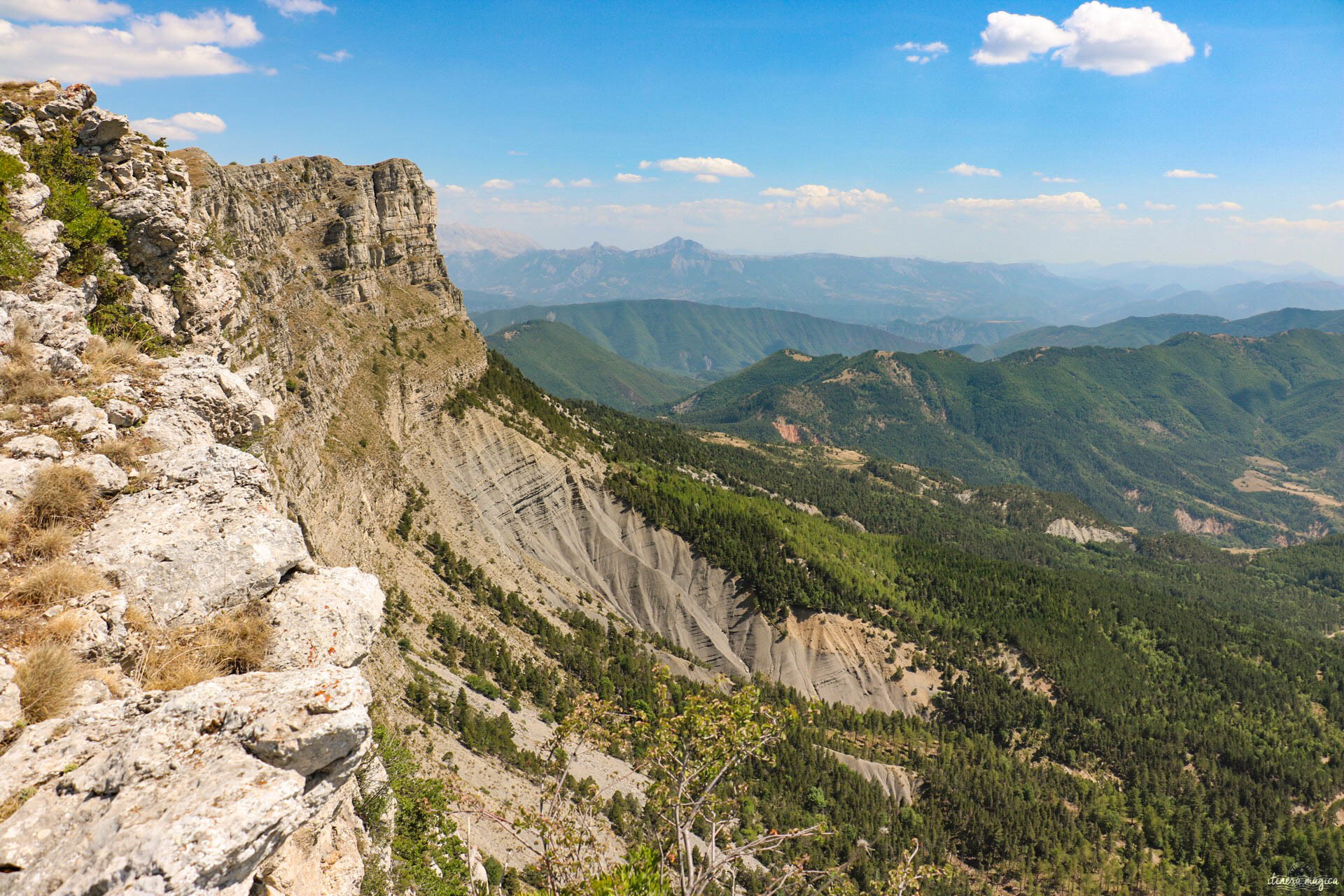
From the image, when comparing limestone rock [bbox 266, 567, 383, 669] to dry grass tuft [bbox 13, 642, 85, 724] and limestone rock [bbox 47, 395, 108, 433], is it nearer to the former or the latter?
dry grass tuft [bbox 13, 642, 85, 724]

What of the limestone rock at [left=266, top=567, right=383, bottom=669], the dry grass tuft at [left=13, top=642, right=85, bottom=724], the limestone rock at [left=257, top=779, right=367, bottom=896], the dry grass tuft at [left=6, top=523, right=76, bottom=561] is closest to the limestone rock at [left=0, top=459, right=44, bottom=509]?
the dry grass tuft at [left=6, top=523, right=76, bottom=561]

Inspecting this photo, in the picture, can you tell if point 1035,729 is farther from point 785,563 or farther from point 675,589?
point 675,589

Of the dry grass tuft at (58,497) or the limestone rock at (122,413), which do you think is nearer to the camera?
the dry grass tuft at (58,497)

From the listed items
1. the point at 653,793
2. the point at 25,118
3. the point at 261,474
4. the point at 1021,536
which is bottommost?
the point at 1021,536

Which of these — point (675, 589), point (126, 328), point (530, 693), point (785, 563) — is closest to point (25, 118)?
point (126, 328)

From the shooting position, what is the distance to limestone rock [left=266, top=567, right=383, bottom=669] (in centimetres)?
1181

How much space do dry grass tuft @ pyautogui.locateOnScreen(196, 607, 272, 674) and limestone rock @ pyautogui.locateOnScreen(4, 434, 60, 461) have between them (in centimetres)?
536

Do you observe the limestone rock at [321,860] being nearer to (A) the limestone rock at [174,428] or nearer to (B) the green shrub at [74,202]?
(A) the limestone rock at [174,428]

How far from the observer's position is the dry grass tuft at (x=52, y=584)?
10.4 m

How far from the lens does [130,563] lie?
11633mm

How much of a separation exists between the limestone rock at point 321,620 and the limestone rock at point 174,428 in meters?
4.96

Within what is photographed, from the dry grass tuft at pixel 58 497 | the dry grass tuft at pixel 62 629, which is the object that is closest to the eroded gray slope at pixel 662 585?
the dry grass tuft at pixel 58 497

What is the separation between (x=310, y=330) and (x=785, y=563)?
66.6 m

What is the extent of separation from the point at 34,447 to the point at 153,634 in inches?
209
